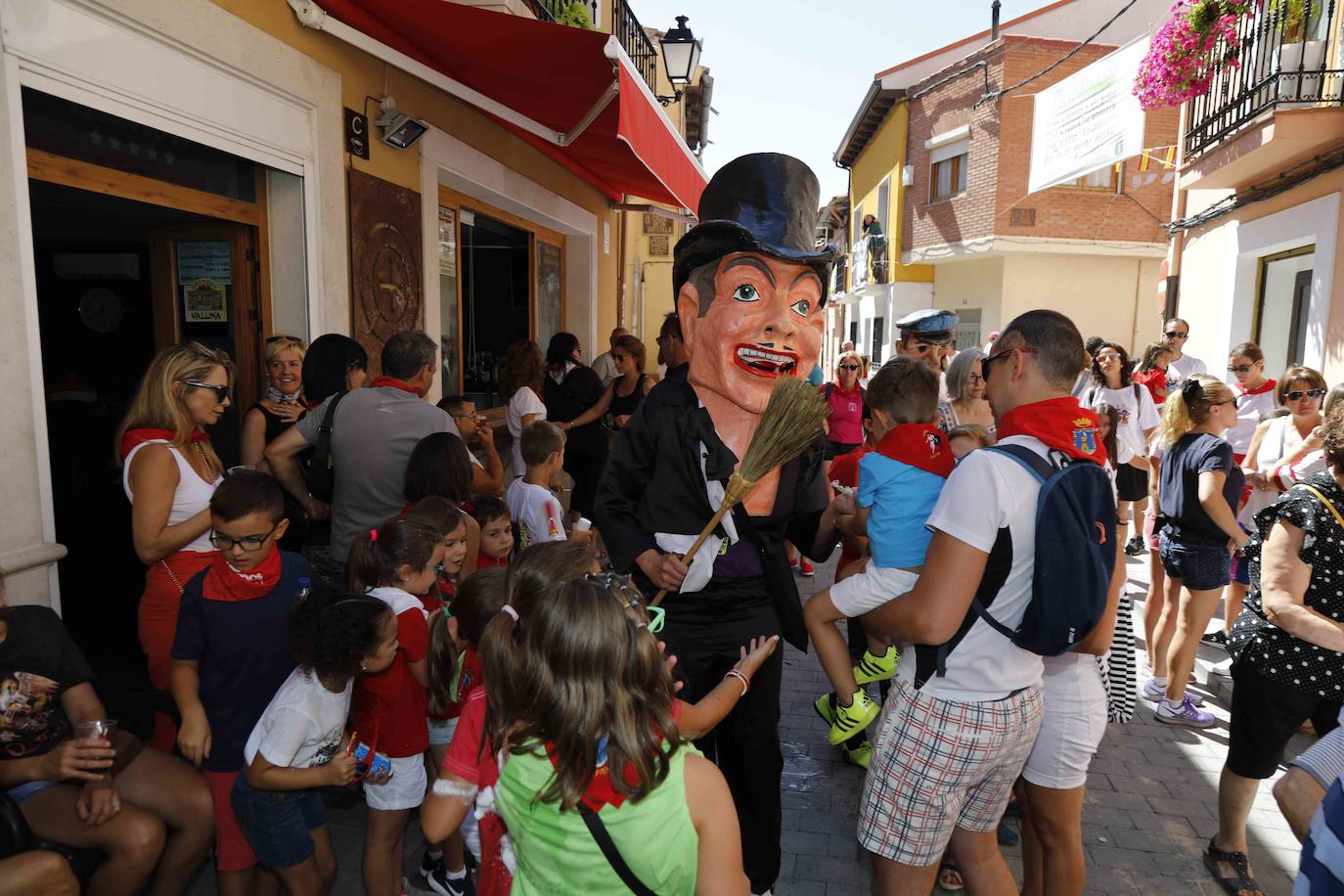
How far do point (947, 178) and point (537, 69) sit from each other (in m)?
16.4

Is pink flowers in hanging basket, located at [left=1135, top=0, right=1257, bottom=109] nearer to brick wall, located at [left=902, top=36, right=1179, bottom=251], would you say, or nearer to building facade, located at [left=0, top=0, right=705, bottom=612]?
building facade, located at [left=0, top=0, right=705, bottom=612]

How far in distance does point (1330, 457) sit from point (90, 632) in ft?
18.5

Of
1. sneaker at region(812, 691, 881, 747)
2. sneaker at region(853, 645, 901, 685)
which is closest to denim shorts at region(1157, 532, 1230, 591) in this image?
sneaker at region(853, 645, 901, 685)

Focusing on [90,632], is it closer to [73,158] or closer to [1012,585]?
[73,158]

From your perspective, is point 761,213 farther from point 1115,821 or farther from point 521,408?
point 521,408

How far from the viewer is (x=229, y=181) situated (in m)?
4.05

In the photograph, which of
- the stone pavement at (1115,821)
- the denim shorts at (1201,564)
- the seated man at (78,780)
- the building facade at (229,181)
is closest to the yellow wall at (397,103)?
the building facade at (229,181)

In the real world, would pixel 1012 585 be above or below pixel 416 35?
below

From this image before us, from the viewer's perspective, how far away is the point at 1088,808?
347 cm

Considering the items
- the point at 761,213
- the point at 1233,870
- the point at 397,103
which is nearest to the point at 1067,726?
the point at 1233,870

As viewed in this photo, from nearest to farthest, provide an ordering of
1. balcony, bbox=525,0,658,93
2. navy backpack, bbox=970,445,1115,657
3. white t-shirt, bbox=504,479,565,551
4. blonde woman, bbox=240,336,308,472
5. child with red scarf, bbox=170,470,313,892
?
navy backpack, bbox=970,445,1115,657 → child with red scarf, bbox=170,470,313,892 → blonde woman, bbox=240,336,308,472 → white t-shirt, bbox=504,479,565,551 → balcony, bbox=525,0,658,93

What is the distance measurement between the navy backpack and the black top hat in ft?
3.88

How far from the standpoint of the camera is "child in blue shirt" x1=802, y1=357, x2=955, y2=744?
248 cm

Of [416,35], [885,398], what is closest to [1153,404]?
[885,398]
